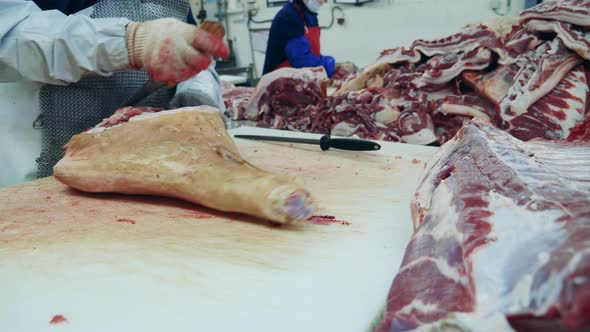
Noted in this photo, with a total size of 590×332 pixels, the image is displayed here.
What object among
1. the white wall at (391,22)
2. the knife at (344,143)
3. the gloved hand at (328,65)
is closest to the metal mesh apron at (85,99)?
the knife at (344,143)

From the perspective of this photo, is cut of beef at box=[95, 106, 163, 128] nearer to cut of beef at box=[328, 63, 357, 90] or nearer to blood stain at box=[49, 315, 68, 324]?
blood stain at box=[49, 315, 68, 324]

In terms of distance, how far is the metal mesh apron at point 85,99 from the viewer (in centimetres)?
221

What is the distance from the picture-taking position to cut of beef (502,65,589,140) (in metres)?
2.34

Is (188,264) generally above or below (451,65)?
below

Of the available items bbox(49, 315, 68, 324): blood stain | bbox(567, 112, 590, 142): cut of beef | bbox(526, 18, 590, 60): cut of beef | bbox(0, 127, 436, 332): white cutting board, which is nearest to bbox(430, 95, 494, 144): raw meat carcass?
bbox(526, 18, 590, 60): cut of beef

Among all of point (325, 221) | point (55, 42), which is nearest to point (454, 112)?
point (325, 221)

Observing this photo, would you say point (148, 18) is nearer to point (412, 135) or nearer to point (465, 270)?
point (412, 135)

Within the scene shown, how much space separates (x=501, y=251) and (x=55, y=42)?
1.80 metres

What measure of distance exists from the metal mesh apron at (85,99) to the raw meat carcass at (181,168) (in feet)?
1.36

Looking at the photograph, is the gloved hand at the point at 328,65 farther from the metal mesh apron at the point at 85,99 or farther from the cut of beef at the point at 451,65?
the metal mesh apron at the point at 85,99

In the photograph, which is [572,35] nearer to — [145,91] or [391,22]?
[145,91]

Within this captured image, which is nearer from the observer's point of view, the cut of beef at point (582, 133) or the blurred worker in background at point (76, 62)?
Answer: the cut of beef at point (582, 133)

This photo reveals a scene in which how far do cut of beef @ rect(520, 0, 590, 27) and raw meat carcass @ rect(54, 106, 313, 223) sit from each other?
1990 mm

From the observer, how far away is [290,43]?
5363mm
